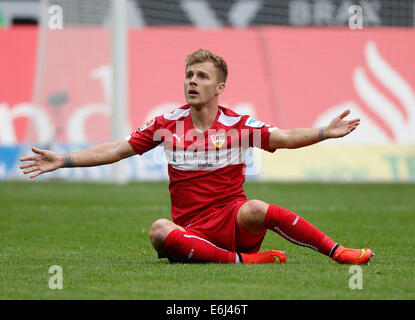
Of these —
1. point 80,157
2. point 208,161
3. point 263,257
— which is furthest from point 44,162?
point 263,257

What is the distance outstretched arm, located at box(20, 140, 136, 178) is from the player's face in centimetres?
67

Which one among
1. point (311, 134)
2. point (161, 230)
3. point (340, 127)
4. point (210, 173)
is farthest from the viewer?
point (210, 173)

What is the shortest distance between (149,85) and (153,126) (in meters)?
13.6

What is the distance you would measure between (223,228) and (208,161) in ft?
1.76

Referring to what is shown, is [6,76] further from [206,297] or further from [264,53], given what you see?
[206,297]

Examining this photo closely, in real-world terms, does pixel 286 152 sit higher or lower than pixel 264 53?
lower

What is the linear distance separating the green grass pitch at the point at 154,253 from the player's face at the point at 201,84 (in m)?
1.26

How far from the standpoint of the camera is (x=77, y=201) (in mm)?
13422

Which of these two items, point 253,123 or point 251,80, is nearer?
point 253,123

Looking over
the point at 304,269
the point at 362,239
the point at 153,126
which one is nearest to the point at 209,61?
the point at 153,126

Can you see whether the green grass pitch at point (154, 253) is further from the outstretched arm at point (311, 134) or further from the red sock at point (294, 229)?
the outstretched arm at point (311, 134)

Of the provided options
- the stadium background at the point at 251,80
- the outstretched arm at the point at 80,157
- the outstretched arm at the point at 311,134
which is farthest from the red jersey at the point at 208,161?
the stadium background at the point at 251,80

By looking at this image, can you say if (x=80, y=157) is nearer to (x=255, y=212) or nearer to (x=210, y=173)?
(x=210, y=173)

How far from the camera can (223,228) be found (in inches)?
255
